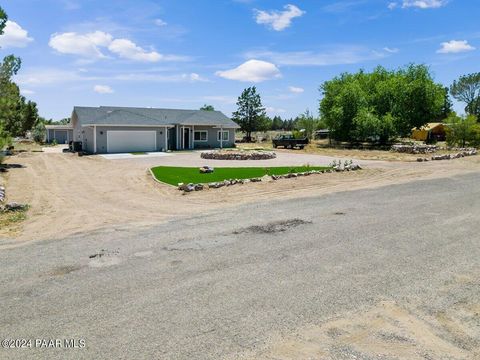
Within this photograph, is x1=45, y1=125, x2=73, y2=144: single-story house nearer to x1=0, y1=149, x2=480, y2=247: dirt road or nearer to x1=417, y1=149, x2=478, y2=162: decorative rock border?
x1=0, y1=149, x2=480, y2=247: dirt road

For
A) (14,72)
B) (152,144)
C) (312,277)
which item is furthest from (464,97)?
(312,277)

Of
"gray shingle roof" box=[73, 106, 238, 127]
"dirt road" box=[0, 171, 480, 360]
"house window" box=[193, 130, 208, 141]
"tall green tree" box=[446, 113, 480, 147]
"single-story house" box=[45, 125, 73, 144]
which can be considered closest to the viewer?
"dirt road" box=[0, 171, 480, 360]

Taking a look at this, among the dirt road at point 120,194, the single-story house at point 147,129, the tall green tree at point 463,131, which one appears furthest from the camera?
the tall green tree at point 463,131

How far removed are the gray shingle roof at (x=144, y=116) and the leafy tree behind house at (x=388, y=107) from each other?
46.2 feet

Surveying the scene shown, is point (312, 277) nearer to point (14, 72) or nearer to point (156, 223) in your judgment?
point (156, 223)

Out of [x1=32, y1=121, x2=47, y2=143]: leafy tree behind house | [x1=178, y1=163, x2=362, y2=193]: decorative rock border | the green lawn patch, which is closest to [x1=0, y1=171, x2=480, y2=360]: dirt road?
[x1=178, y1=163, x2=362, y2=193]: decorative rock border

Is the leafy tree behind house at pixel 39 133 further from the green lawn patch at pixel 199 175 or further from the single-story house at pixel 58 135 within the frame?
the green lawn patch at pixel 199 175

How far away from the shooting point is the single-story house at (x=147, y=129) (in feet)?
117

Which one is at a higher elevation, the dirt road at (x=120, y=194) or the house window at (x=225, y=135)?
the house window at (x=225, y=135)

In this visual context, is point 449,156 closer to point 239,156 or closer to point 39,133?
point 239,156

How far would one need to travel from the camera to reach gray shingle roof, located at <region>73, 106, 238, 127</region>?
36.6 metres

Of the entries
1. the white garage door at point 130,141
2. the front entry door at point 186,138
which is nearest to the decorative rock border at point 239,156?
the white garage door at point 130,141

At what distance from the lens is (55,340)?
454 centimetres

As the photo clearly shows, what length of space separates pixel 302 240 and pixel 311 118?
54.7 metres
